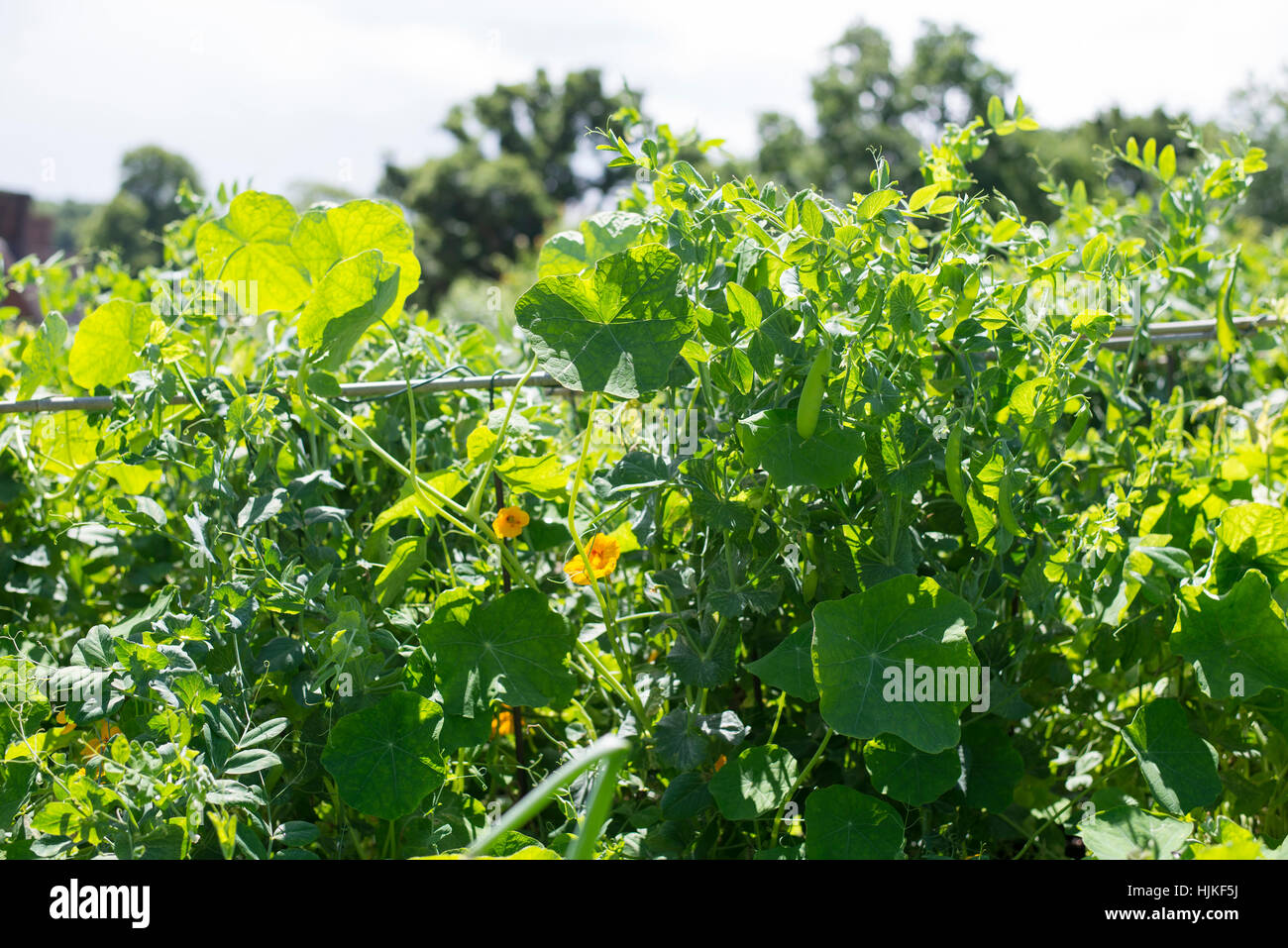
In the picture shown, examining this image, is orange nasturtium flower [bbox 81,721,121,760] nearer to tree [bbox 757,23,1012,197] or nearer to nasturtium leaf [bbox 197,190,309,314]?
nasturtium leaf [bbox 197,190,309,314]

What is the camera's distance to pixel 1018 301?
1.00 metres

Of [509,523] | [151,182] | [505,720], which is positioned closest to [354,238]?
[509,523]

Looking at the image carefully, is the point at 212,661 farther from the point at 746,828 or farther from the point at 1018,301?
the point at 1018,301

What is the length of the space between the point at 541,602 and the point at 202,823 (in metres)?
0.41

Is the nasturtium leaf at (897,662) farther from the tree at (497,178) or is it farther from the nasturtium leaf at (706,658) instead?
the tree at (497,178)

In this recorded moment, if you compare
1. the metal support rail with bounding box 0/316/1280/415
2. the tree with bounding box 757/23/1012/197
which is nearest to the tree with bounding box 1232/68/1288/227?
the tree with bounding box 757/23/1012/197

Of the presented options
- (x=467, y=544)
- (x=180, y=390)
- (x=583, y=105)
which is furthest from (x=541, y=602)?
(x=583, y=105)

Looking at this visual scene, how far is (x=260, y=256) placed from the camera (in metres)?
1.22

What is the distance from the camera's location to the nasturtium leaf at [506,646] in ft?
3.44

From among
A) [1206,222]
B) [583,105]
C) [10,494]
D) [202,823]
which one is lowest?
[202,823]

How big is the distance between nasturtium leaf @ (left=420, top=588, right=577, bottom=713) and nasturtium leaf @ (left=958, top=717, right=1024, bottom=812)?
0.47 metres

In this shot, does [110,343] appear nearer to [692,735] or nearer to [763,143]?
[692,735]

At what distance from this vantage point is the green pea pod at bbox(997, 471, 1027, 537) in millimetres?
934

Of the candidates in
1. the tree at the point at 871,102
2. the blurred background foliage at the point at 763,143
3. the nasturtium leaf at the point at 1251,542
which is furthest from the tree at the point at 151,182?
the nasturtium leaf at the point at 1251,542
